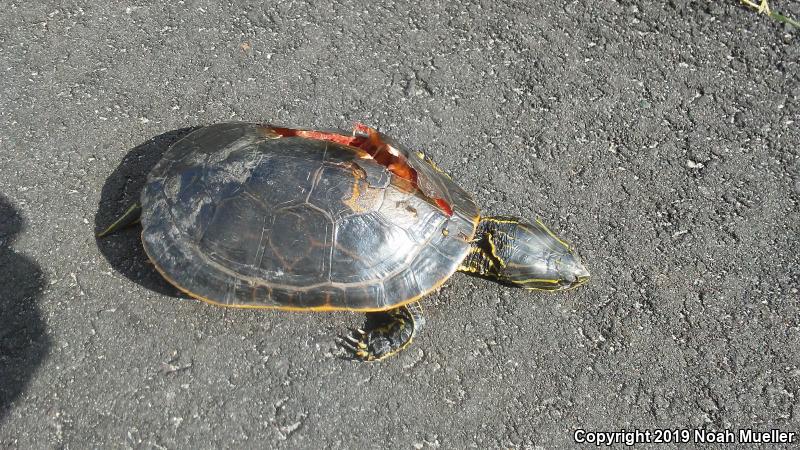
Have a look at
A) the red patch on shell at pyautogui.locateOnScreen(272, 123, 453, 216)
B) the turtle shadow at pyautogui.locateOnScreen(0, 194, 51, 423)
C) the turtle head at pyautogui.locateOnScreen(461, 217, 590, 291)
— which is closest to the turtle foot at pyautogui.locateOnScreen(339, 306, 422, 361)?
the turtle head at pyautogui.locateOnScreen(461, 217, 590, 291)

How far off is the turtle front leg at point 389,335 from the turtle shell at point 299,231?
0.78 feet

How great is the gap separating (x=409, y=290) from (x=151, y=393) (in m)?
1.50

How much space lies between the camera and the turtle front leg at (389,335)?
3.50m

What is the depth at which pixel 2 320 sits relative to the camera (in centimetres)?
355

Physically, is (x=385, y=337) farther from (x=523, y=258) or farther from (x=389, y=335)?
(x=523, y=258)

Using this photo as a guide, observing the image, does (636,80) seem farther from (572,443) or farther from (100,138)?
(100,138)

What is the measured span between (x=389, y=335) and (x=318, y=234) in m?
0.73

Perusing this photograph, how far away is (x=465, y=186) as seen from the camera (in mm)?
4156

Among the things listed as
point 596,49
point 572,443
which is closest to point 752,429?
point 572,443

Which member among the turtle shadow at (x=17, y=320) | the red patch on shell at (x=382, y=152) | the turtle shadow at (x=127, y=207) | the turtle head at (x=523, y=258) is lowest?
the turtle shadow at (x=17, y=320)

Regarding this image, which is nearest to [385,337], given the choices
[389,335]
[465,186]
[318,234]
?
[389,335]

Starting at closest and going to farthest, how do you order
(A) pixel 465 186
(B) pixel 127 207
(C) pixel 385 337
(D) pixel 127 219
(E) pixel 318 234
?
(E) pixel 318 234, (C) pixel 385 337, (D) pixel 127 219, (B) pixel 127 207, (A) pixel 465 186

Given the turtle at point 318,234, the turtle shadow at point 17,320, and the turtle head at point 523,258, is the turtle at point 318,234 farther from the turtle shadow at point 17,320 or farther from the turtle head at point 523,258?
the turtle shadow at point 17,320

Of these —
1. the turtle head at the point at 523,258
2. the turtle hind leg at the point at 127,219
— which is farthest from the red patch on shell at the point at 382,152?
the turtle hind leg at the point at 127,219
